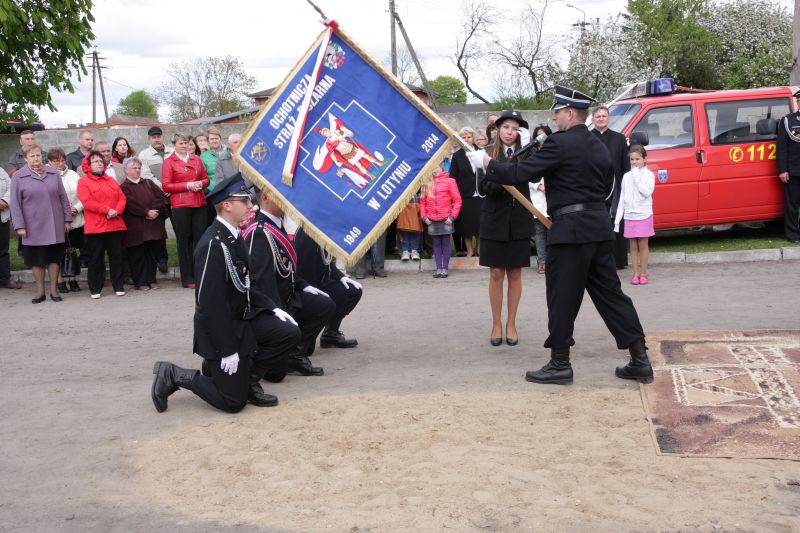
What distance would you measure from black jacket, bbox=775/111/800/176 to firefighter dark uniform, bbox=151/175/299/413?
8606 millimetres

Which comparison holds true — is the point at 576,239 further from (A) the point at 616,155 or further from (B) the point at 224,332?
(A) the point at 616,155

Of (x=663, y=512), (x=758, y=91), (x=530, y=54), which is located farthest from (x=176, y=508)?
(x=530, y=54)

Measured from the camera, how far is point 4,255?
12383mm

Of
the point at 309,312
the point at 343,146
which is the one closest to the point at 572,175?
the point at 343,146

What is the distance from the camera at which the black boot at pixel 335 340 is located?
8188 millimetres

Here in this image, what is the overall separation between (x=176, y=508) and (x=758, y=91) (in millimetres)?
10931

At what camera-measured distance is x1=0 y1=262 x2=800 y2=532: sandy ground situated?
4477mm

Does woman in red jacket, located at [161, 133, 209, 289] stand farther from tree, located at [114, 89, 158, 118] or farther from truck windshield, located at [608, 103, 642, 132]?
tree, located at [114, 89, 158, 118]

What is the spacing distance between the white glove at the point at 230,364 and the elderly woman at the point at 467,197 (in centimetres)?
699

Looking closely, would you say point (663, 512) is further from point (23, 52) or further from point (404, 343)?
point (23, 52)

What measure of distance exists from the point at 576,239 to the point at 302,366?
2.48 metres

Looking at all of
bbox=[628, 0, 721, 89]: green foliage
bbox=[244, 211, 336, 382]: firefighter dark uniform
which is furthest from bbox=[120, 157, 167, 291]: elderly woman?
bbox=[628, 0, 721, 89]: green foliage

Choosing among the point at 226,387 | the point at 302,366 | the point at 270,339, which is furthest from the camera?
the point at 302,366

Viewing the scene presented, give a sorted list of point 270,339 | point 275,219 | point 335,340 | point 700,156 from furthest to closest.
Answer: point 700,156
point 335,340
point 275,219
point 270,339
